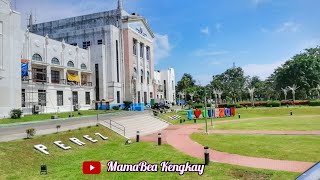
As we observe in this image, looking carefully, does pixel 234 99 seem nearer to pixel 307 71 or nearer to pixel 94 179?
pixel 307 71

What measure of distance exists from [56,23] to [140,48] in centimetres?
2193

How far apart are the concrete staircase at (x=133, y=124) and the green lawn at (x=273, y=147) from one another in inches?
323

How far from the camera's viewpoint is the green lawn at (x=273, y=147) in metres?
17.7

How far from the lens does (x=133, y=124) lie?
35750 mm

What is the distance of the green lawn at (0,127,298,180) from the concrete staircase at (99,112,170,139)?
457 centimetres

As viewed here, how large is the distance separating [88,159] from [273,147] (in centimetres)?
1175

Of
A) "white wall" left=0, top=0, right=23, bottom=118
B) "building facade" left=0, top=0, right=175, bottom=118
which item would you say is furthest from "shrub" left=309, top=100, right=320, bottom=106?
"white wall" left=0, top=0, right=23, bottom=118

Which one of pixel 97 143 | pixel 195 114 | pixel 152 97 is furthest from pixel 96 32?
pixel 97 143

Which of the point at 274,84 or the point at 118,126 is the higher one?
the point at 274,84

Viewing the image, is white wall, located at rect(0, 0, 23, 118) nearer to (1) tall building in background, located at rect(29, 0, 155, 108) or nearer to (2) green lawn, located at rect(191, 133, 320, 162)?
(1) tall building in background, located at rect(29, 0, 155, 108)

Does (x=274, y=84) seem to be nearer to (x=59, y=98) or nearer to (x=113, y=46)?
(x=113, y=46)

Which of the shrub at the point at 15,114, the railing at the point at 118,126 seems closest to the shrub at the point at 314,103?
the railing at the point at 118,126

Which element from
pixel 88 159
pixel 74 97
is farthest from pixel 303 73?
pixel 88 159

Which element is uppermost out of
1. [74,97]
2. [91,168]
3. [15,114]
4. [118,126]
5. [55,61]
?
[55,61]
